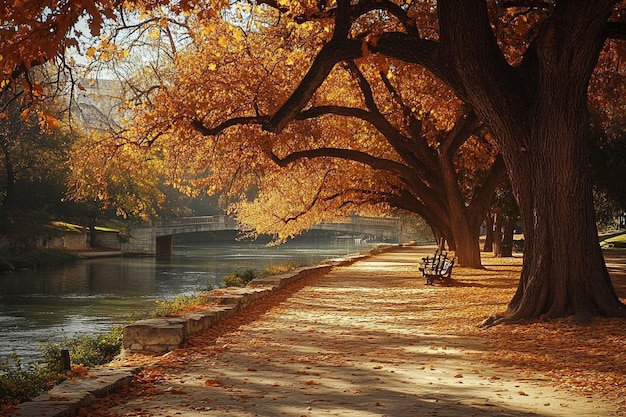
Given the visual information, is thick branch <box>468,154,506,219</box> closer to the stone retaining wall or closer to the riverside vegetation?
the stone retaining wall

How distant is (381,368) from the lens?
28.8 feet

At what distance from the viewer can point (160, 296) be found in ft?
102

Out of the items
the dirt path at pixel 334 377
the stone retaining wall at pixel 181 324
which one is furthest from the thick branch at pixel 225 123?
the dirt path at pixel 334 377

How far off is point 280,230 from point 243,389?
26.5 m

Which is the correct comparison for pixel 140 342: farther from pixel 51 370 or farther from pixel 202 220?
pixel 202 220

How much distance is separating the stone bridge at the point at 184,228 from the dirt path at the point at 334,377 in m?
55.1

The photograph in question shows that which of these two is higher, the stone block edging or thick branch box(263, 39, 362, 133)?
thick branch box(263, 39, 362, 133)

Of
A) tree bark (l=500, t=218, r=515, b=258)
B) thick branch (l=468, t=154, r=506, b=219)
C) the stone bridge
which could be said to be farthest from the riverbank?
the stone bridge

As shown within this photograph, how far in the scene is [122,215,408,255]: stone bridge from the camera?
67.4 m

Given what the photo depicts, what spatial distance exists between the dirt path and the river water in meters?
4.65

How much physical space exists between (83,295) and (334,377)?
24.7 meters

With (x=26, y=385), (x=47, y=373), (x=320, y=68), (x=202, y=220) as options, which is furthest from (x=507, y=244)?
(x=202, y=220)

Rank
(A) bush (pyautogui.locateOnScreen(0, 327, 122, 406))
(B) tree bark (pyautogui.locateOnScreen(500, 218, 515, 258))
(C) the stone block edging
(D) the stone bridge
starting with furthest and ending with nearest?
(D) the stone bridge < (B) tree bark (pyautogui.locateOnScreen(500, 218, 515, 258)) < (A) bush (pyautogui.locateOnScreen(0, 327, 122, 406)) < (C) the stone block edging

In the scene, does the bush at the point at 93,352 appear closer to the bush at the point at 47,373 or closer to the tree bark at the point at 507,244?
the bush at the point at 47,373
